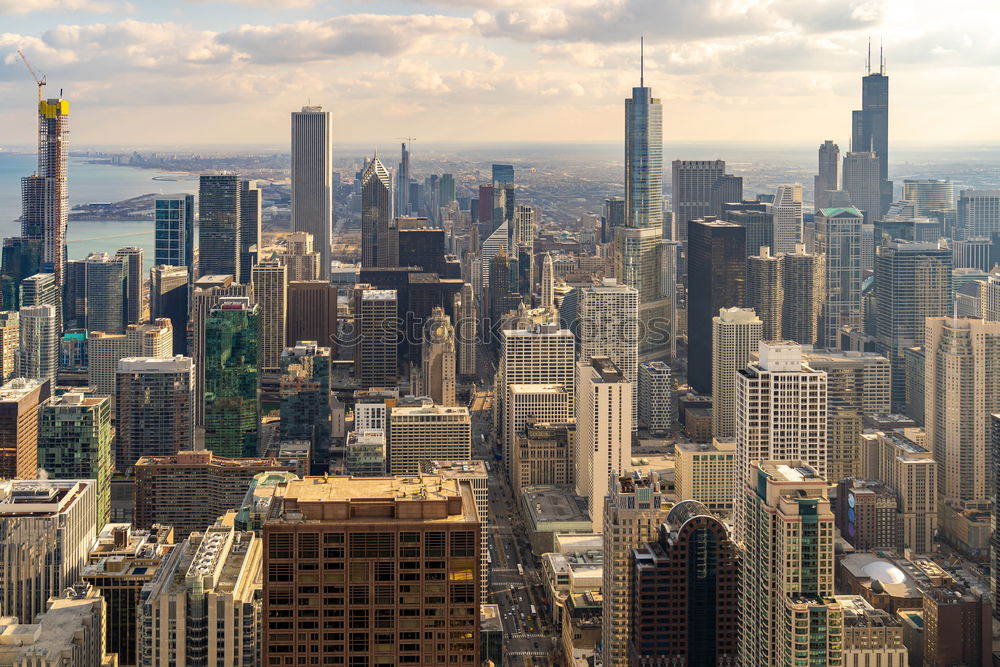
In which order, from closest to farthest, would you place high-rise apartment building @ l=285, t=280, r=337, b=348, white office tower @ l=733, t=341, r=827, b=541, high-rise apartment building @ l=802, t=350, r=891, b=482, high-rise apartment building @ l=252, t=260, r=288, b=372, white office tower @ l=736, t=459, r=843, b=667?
white office tower @ l=736, t=459, r=843, b=667, white office tower @ l=733, t=341, r=827, b=541, high-rise apartment building @ l=802, t=350, r=891, b=482, high-rise apartment building @ l=252, t=260, r=288, b=372, high-rise apartment building @ l=285, t=280, r=337, b=348

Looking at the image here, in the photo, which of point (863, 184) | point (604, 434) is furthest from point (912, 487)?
point (863, 184)

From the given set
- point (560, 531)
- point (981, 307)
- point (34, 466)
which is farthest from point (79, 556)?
point (981, 307)

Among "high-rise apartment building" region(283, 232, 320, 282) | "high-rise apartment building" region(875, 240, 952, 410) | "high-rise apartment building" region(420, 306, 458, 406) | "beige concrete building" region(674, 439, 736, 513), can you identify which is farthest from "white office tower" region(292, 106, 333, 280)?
"beige concrete building" region(674, 439, 736, 513)

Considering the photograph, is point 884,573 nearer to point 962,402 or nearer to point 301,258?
point 962,402

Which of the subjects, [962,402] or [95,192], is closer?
[962,402]

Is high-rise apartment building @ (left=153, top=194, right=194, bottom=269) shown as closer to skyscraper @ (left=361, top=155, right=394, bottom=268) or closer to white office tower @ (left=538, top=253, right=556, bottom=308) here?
skyscraper @ (left=361, top=155, right=394, bottom=268)

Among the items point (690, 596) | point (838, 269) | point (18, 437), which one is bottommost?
point (690, 596)

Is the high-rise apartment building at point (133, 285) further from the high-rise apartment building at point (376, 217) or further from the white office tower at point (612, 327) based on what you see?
the white office tower at point (612, 327)
